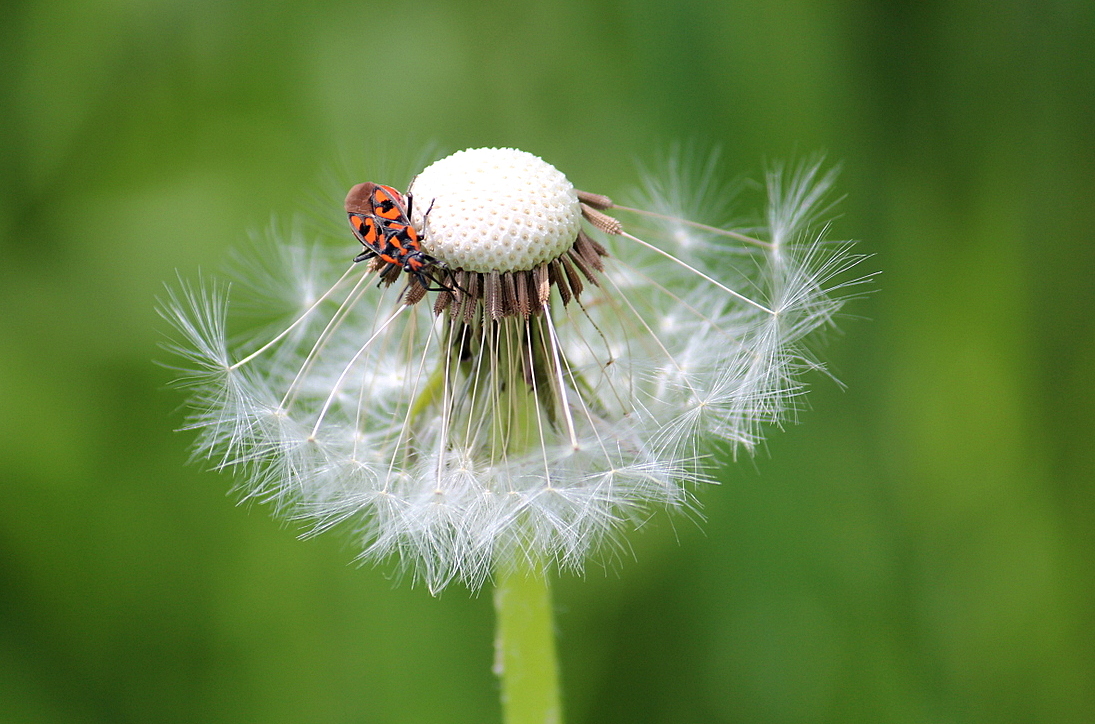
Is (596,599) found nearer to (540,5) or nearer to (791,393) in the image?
(791,393)

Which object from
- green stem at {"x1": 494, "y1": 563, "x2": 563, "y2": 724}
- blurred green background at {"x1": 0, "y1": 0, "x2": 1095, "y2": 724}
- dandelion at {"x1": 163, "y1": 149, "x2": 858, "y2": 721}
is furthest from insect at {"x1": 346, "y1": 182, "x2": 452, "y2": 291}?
blurred green background at {"x1": 0, "y1": 0, "x2": 1095, "y2": 724}

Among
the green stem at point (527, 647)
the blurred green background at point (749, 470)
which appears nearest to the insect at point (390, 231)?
the green stem at point (527, 647)

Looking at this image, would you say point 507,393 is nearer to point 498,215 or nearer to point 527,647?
point 498,215

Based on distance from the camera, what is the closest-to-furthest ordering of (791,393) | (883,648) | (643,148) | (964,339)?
1. (791,393)
2. (883,648)
3. (964,339)
4. (643,148)

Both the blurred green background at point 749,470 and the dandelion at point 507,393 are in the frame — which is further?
the blurred green background at point 749,470

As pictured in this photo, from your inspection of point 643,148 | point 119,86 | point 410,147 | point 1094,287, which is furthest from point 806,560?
point 119,86

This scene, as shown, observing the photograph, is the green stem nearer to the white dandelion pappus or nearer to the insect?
the white dandelion pappus

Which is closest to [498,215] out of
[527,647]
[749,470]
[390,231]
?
[390,231]

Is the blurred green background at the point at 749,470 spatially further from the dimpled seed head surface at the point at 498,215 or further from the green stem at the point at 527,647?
the dimpled seed head surface at the point at 498,215
